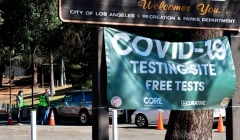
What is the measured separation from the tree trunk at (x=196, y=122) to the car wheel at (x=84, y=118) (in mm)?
15152

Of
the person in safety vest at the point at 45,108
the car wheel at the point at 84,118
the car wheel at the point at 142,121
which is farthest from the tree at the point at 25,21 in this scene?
the car wheel at the point at 142,121

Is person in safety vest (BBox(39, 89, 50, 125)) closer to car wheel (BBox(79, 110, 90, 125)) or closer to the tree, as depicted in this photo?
car wheel (BBox(79, 110, 90, 125))

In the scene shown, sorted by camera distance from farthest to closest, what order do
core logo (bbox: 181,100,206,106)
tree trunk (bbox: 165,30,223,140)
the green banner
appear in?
tree trunk (bbox: 165,30,223,140) → core logo (bbox: 181,100,206,106) → the green banner

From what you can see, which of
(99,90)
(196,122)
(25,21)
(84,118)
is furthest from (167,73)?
(25,21)

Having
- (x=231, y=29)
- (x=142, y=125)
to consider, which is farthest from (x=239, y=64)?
(x=142, y=125)

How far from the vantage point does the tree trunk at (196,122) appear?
31.7ft

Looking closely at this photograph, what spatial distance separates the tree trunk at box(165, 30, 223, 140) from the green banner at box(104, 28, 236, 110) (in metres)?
1.04

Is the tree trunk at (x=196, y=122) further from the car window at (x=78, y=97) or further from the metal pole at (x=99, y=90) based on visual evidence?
the car window at (x=78, y=97)

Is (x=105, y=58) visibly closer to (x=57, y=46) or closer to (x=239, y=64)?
(x=239, y=64)

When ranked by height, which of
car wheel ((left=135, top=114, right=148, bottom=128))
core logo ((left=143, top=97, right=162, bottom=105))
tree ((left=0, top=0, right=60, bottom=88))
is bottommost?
car wheel ((left=135, top=114, right=148, bottom=128))

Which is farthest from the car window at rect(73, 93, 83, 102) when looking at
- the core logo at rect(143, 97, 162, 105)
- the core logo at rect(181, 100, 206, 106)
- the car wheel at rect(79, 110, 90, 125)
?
the core logo at rect(143, 97, 162, 105)

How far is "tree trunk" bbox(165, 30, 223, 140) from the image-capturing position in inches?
380

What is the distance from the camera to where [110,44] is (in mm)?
7773

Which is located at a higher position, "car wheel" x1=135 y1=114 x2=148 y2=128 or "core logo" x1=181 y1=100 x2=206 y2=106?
"core logo" x1=181 y1=100 x2=206 y2=106
